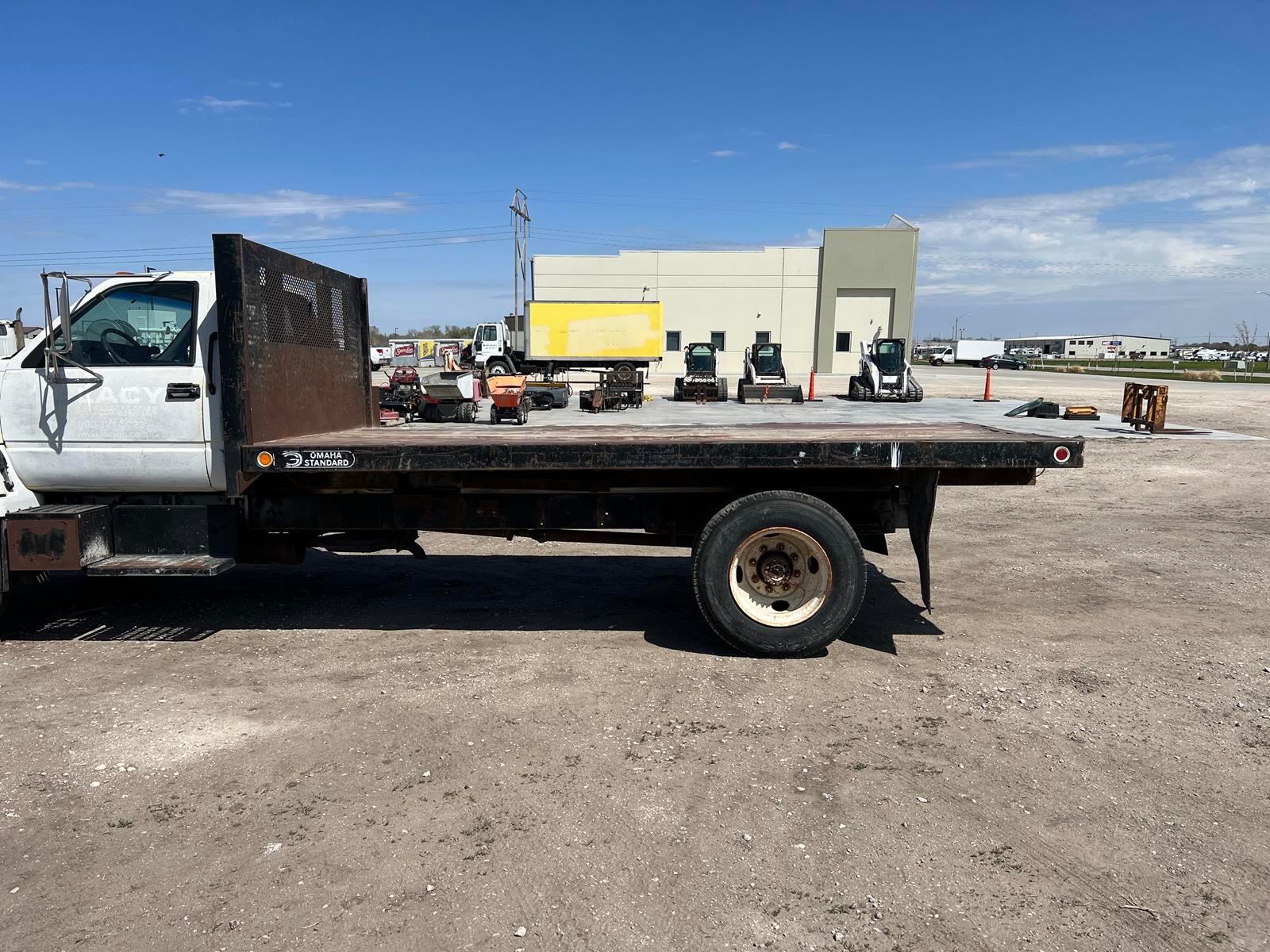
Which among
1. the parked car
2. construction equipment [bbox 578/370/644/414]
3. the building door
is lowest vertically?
construction equipment [bbox 578/370/644/414]

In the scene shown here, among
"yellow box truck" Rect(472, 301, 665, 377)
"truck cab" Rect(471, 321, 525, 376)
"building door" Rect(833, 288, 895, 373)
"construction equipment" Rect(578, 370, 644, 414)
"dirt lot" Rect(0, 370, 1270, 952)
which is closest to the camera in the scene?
"dirt lot" Rect(0, 370, 1270, 952)

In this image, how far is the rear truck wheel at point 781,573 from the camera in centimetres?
518

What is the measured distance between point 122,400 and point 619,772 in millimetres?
3870

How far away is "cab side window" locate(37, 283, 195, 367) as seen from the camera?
535 cm

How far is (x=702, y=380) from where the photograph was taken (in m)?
30.7

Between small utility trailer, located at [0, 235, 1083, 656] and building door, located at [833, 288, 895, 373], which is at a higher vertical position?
building door, located at [833, 288, 895, 373]

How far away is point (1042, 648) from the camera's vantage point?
18.2 feet

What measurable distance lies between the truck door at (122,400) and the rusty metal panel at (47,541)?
325 millimetres

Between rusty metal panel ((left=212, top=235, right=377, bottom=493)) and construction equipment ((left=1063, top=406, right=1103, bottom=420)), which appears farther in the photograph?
construction equipment ((left=1063, top=406, right=1103, bottom=420))

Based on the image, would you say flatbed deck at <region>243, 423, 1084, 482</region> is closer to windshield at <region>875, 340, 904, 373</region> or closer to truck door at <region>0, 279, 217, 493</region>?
truck door at <region>0, 279, 217, 493</region>

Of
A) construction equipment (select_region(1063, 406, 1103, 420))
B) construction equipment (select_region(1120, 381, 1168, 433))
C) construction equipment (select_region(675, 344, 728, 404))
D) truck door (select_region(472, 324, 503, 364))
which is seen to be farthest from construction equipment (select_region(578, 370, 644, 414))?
construction equipment (select_region(1120, 381, 1168, 433))

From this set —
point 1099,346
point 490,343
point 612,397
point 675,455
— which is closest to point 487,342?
point 490,343

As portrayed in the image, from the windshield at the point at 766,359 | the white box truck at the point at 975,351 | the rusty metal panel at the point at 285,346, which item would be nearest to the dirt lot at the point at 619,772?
the rusty metal panel at the point at 285,346

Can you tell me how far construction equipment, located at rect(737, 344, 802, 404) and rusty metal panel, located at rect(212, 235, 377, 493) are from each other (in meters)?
24.1
